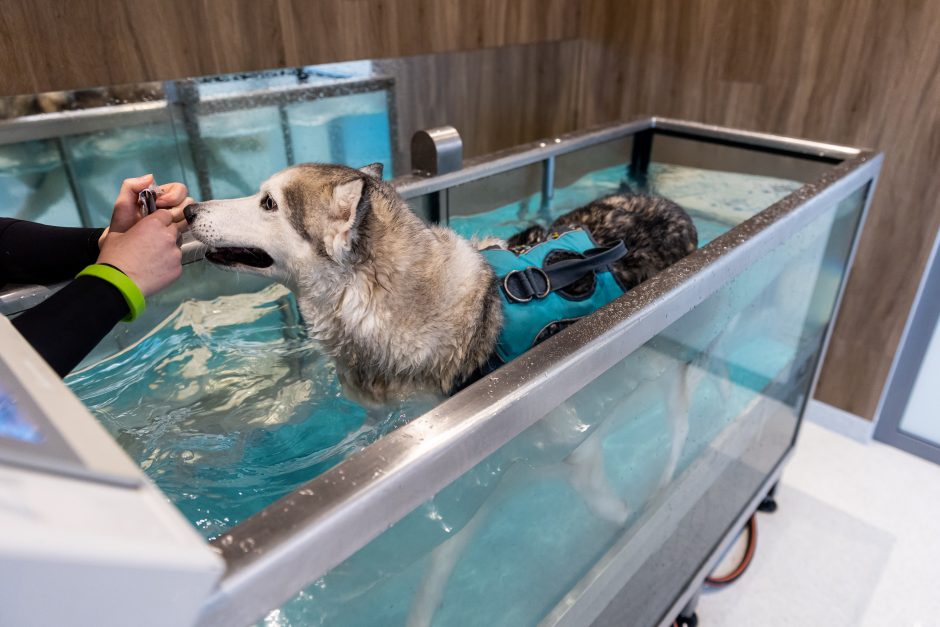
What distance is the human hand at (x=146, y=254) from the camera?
3.25ft

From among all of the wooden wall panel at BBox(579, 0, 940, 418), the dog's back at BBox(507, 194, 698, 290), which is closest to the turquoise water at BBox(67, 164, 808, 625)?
the dog's back at BBox(507, 194, 698, 290)

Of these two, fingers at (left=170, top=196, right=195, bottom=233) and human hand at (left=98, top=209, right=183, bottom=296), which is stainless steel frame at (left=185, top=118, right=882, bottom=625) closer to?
human hand at (left=98, top=209, right=183, bottom=296)

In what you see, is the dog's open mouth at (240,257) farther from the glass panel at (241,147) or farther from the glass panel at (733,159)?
the glass panel at (733,159)

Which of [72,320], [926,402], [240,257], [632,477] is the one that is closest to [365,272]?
[240,257]

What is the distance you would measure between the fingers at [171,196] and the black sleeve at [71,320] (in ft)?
1.17

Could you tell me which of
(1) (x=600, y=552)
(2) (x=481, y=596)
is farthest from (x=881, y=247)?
(2) (x=481, y=596)

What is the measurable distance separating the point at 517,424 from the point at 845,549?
187 cm

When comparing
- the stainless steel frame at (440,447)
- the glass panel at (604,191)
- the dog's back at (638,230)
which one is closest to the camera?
the stainless steel frame at (440,447)

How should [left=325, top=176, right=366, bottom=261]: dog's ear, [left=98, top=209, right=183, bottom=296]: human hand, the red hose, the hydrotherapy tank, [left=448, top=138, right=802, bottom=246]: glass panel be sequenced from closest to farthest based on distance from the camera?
the hydrotherapy tank < [left=98, top=209, right=183, bottom=296]: human hand < [left=325, top=176, right=366, bottom=261]: dog's ear < the red hose < [left=448, top=138, right=802, bottom=246]: glass panel

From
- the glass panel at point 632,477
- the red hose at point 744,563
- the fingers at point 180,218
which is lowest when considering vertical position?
the red hose at point 744,563

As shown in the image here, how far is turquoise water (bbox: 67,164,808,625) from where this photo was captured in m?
0.88

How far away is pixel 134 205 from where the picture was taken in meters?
1.20

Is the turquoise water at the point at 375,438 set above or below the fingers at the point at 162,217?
below

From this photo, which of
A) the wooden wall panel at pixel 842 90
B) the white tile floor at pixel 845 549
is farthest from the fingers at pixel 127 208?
the wooden wall panel at pixel 842 90
